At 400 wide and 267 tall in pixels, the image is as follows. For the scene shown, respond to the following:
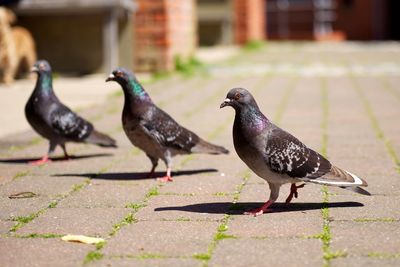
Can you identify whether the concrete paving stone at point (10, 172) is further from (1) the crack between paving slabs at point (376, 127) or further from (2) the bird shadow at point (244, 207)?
(1) the crack between paving slabs at point (376, 127)

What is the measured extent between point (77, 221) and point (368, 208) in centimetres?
178

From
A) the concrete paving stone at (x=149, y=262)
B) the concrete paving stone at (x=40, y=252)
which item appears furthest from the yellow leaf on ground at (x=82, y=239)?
the concrete paving stone at (x=149, y=262)

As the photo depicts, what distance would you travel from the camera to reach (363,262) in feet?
12.6

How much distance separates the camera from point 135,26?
580 inches

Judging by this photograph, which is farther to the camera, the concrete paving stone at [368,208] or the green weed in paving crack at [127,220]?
the concrete paving stone at [368,208]

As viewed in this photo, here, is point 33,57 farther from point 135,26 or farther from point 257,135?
point 257,135

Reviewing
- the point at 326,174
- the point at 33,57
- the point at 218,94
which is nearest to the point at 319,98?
the point at 218,94

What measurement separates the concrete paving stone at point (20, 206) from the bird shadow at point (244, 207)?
2.59 feet

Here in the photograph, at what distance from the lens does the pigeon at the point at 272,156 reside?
190 inches

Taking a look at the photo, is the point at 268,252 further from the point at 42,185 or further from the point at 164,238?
the point at 42,185

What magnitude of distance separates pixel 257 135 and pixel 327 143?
293 cm

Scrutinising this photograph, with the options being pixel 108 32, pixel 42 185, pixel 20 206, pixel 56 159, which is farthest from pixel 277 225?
pixel 108 32

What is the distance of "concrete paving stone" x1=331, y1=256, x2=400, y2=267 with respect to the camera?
3.81 metres

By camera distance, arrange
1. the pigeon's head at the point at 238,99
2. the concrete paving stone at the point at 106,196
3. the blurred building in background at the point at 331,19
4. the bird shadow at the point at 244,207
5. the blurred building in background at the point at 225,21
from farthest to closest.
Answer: the blurred building in background at the point at 331,19 < the blurred building in background at the point at 225,21 < the concrete paving stone at the point at 106,196 < the bird shadow at the point at 244,207 < the pigeon's head at the point at 238,99
